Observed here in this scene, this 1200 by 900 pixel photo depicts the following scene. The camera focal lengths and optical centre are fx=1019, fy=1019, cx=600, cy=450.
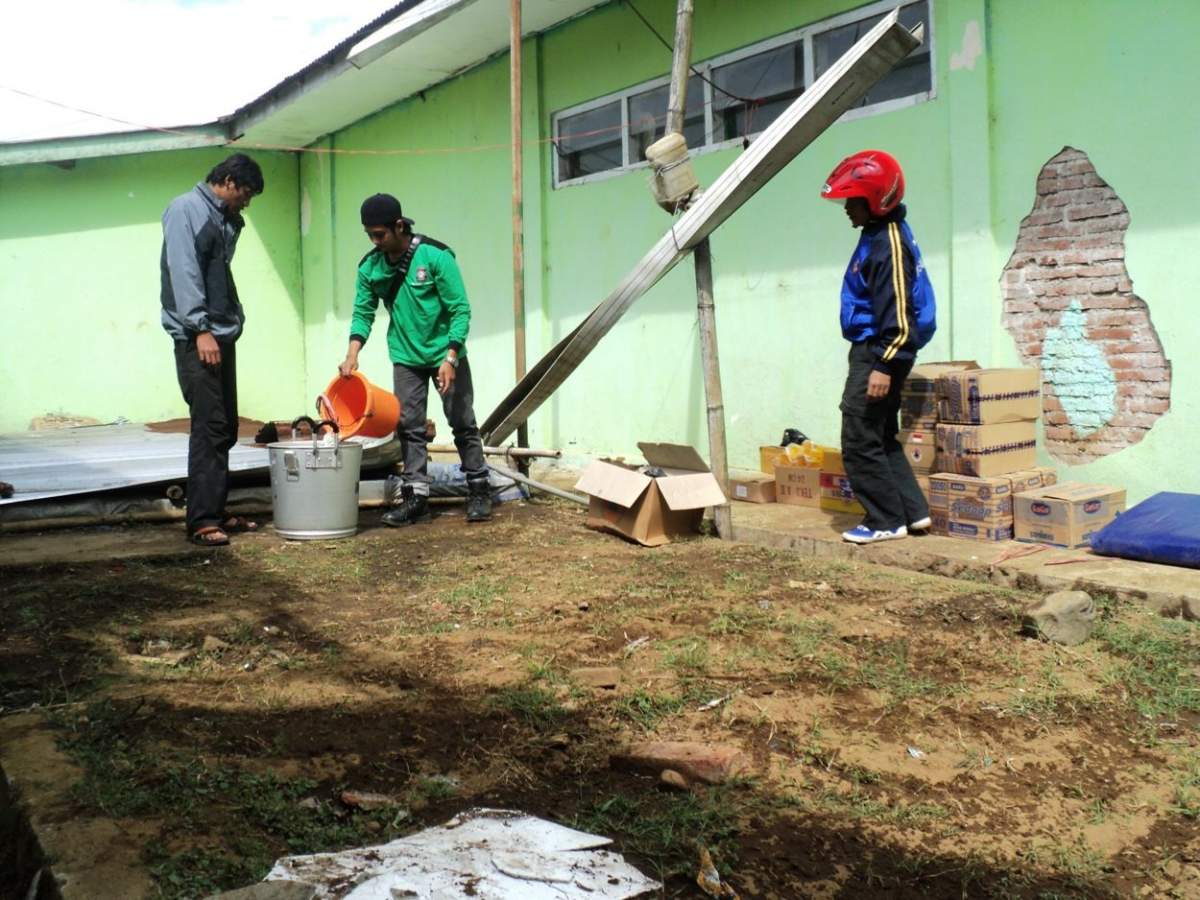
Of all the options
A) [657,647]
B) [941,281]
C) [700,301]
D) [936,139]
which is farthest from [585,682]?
[936,139]

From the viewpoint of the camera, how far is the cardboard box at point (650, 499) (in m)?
5.28

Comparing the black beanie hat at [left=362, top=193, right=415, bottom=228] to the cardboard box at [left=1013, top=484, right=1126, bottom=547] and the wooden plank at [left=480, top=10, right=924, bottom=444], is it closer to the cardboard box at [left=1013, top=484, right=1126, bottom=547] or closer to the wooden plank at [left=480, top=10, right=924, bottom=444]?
the wooden plank at [left=480, top=10, right=924, bottom=444]

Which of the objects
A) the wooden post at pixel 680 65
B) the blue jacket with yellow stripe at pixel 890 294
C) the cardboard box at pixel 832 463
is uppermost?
the wooden post at pixel 680 65

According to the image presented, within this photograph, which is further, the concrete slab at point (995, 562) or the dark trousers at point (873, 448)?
the dark trousers at point (873, 448)

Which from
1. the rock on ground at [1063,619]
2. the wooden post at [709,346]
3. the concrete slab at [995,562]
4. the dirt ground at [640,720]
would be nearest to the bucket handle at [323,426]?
the dirt ground at [640,720]

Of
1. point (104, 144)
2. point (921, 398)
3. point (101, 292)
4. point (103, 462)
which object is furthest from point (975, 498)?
point (101, 292)

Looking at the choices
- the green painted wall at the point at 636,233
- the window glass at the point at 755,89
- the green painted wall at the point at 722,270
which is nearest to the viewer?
the green painted wall at the point at 636,233

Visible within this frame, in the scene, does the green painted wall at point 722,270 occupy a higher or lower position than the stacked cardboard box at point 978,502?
higher

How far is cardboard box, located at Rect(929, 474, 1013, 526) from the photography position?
15.8 ft

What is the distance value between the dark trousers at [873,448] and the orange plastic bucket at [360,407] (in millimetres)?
2874

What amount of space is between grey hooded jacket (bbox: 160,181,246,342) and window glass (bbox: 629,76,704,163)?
354 centimetres

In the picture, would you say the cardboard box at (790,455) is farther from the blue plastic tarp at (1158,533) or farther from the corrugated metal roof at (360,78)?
the corrugated metal roof at (360,78)

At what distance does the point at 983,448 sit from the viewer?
16.0 feet

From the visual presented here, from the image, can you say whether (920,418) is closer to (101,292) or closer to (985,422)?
(985,422)
